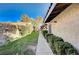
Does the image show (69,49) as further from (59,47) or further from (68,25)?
(68,25)

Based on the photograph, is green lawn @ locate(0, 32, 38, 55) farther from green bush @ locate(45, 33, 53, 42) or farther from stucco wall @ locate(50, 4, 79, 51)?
stucco wall @ locate(50, 4, 79, 51)

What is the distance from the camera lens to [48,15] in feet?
10.4

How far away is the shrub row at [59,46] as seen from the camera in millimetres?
3123

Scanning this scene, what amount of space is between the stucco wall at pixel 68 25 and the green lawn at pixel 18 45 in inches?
12.8

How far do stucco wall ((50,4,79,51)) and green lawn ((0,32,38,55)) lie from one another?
32 centimetres

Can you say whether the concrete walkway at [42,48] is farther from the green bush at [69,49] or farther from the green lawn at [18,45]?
the green bush at [69,49]

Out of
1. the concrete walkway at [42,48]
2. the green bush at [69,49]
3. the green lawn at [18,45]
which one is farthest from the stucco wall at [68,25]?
the green lawn at [18,45]

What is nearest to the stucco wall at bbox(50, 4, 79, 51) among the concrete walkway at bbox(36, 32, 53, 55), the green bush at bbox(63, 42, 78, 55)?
the green bush at bbox(63, 42, 78, 55)

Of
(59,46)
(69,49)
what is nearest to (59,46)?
(59,46)

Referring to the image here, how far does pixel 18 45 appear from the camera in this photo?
322cm

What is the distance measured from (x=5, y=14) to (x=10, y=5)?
15 cm
